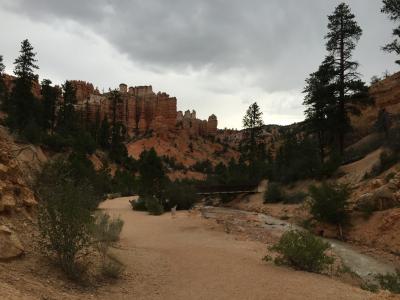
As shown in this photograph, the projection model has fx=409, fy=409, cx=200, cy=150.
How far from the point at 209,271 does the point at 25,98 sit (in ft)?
146

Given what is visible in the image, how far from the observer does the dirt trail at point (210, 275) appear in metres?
9.66

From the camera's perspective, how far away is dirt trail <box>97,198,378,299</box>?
31.7ft

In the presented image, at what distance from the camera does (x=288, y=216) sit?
3206 cm

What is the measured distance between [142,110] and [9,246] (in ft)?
445

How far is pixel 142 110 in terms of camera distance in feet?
468

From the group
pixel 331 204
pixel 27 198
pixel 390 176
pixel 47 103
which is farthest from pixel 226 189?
pixel 27 198

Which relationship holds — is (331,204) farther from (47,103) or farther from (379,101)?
(47,103)

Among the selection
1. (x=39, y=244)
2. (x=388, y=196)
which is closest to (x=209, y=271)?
(x=39, y=244)

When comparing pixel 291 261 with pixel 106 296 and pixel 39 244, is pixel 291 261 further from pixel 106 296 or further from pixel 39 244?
pixel 39 244

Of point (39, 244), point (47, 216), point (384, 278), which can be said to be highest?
point (47, 216)

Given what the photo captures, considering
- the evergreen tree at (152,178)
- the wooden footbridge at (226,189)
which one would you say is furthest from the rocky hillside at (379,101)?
the evergreen tree at (152,178)

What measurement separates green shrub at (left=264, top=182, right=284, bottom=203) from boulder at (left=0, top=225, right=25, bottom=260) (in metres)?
32.5

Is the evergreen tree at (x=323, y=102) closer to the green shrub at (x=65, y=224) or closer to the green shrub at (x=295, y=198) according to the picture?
the green shrub at (x=295, y=198)

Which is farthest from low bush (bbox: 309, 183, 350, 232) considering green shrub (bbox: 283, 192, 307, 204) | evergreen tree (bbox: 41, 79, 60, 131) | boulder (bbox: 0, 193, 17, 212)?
evergreen tree (bbox: 41, 79, 60, 131)
